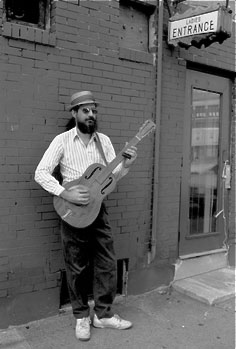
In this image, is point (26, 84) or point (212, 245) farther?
point (212, 245)

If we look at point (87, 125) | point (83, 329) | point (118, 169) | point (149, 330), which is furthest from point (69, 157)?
point (149, 330)

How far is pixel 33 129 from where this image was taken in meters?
3.65

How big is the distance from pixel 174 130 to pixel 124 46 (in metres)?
1.13

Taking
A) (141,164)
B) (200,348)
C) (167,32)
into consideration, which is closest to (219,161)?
(141,164)

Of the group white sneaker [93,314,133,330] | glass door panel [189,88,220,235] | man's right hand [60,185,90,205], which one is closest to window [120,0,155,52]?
glass door panel [189,88,220,235]

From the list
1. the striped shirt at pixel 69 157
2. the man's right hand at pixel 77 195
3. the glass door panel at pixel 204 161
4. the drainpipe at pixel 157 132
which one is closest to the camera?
the man's right hand at pixel 77 195

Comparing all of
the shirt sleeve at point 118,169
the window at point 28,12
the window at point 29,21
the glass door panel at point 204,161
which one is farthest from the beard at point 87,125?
the glass door panel at point 204,161

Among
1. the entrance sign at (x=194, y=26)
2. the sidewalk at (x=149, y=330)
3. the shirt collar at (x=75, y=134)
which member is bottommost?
the sidewalk at (x=149, y=330)

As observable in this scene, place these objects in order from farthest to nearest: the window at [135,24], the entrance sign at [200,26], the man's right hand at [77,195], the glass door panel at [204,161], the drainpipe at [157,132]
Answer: the glass door panel at [204,161]
the drainpipe at [157,132]
the window at [135,24]
the entrance sign at [200,26]
the man's right hand at [77,195]

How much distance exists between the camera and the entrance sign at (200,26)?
3.96 m

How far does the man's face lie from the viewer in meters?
3.47

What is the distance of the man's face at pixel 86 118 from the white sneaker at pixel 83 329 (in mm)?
1685

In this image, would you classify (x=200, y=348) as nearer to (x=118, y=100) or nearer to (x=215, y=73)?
(x=118, y=100)

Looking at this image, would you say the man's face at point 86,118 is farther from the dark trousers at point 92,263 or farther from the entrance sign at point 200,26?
the entrance sign at point 200,26
